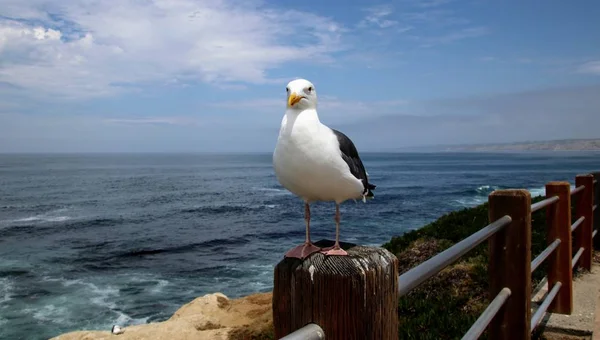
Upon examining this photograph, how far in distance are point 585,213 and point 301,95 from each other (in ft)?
20.2

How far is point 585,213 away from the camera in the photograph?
710 cm

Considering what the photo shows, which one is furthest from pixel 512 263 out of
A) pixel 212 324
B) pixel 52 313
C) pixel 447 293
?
pixel 52 313

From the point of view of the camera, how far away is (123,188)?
6419cm

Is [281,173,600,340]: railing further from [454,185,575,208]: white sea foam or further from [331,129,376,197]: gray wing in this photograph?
[454,185,575,208]: white sea foam

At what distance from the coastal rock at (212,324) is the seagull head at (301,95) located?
7329 millimetres

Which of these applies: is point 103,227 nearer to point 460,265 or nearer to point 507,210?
point 460,265

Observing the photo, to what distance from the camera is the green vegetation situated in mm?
6402

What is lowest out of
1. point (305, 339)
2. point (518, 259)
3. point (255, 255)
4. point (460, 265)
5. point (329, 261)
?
point (255, 255)

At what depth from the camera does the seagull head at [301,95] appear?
2627 millimetres

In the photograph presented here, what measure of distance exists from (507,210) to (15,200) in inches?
2233

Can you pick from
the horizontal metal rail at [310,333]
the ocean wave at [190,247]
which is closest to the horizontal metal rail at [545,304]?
the horizontal metal rail at [310,333]

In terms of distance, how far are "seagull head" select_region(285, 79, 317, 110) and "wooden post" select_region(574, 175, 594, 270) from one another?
577 centimetres

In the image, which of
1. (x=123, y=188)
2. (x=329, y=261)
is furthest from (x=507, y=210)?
(x=123, y=188)

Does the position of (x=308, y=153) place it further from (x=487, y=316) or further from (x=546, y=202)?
(x=546, y=202)
